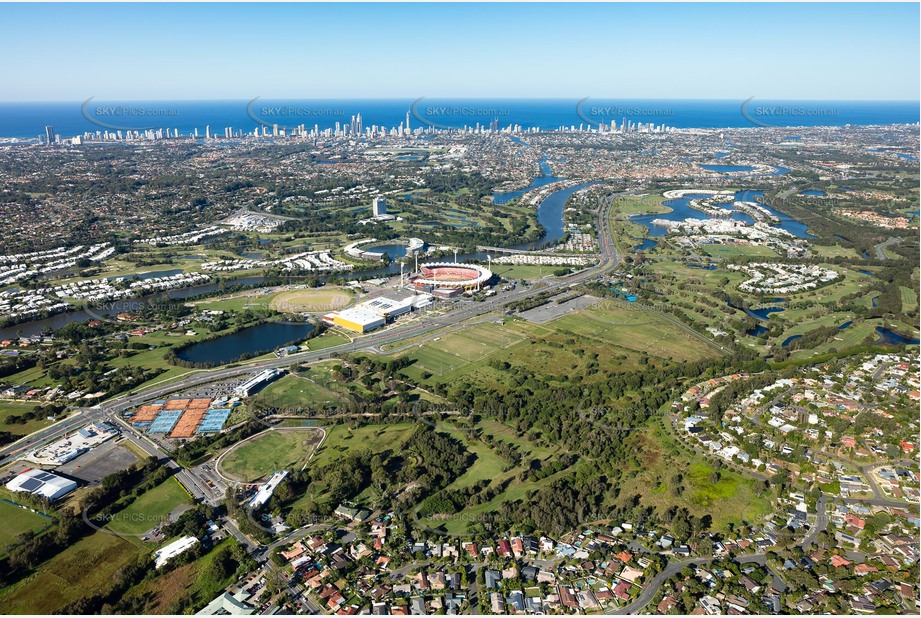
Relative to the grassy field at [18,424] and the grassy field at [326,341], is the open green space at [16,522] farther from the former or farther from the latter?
the grassy field at [326,341]

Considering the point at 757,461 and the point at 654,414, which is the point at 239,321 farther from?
the point at 757,461

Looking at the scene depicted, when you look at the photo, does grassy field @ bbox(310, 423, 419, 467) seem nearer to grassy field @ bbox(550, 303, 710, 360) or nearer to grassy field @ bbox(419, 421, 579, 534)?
grassy field @ bbox(419, 421, 579, 534)

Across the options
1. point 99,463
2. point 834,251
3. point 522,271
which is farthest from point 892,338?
point 99,463

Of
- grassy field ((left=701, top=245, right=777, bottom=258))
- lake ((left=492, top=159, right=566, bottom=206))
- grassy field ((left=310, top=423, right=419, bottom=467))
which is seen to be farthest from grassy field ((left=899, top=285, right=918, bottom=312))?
lake ((left=492, top=159, right=566, bottom=206))

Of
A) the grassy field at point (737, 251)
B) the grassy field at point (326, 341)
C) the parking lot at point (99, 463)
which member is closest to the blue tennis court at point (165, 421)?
the parking lot at point (99, 463)

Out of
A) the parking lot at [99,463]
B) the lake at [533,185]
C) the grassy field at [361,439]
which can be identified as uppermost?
the lake at [533,185]

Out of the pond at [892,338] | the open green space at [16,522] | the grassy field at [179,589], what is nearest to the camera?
the grassy field at [179,589]

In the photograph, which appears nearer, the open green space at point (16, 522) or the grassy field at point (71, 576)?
the grassy field at point (71, 576)
